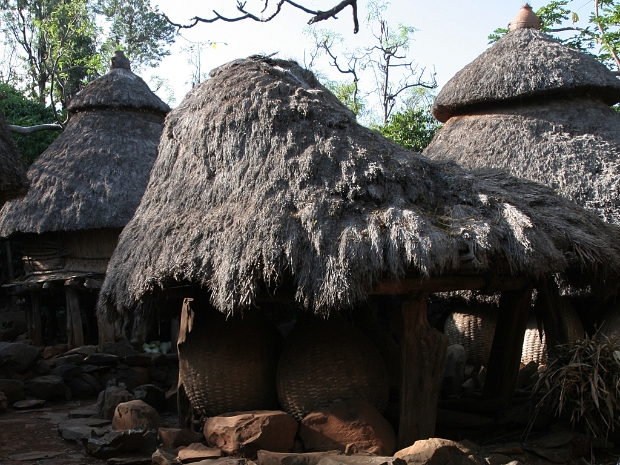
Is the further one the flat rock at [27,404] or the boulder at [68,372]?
the boulder at [68,372]

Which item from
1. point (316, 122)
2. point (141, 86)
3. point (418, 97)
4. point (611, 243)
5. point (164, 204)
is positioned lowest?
point (611, 243)

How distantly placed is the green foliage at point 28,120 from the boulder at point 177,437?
11473 mm

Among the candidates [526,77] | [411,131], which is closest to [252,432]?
[526,77]

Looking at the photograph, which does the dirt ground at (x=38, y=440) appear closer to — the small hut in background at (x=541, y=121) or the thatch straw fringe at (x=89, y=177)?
the thatch straw fringe at (x=89, y=177)

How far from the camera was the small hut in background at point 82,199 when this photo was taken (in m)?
11.6

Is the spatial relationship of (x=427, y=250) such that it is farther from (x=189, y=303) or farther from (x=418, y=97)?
(x=418, y=97)

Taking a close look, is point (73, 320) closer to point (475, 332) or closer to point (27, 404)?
point (27, 404)

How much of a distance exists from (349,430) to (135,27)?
25500 millimetres

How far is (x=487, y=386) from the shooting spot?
692 cm

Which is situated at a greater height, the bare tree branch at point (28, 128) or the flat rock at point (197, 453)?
the bare tree branch at point (28, 128)

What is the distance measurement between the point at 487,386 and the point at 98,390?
536cm

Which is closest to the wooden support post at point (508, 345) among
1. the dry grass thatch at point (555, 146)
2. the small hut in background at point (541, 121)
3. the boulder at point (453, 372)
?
the boulder at point (453, 372)

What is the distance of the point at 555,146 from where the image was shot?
8.88m

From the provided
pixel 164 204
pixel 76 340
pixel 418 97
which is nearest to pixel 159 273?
pixel 164 204
